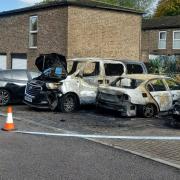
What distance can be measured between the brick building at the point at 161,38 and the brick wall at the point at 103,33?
15.9 meters

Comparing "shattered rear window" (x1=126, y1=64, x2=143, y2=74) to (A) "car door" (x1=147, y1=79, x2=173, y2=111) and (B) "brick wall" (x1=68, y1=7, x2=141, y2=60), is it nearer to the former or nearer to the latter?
(A) "car door" (x1=147, y1=79, x2=173, y2=111)

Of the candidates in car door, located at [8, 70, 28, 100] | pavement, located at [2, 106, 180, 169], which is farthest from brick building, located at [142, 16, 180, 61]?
pavement, located at [2, 106, 180, 169]

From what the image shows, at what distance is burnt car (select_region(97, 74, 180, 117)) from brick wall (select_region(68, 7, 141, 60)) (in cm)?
1111

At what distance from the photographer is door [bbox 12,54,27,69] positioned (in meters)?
30.1

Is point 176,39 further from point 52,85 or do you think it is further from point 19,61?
point 52,85

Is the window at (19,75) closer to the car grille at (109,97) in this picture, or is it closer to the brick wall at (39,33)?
the car grille at (109,97)

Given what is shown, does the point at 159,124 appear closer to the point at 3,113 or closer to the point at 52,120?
the point at 52,120

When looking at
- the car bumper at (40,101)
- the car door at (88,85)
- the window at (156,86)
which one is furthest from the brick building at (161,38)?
the car bumper at (40,101)

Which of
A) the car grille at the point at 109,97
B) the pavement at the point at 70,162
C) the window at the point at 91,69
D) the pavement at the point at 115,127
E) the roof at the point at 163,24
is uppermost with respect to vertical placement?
the roof at the point at 163,24

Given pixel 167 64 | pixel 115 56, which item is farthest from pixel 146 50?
pixel 115 56

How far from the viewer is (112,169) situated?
7719 mm

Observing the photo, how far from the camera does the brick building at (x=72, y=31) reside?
84.9ft

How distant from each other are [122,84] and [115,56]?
44.2 ft

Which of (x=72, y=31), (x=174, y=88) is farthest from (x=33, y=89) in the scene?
(x=72, y=31)
